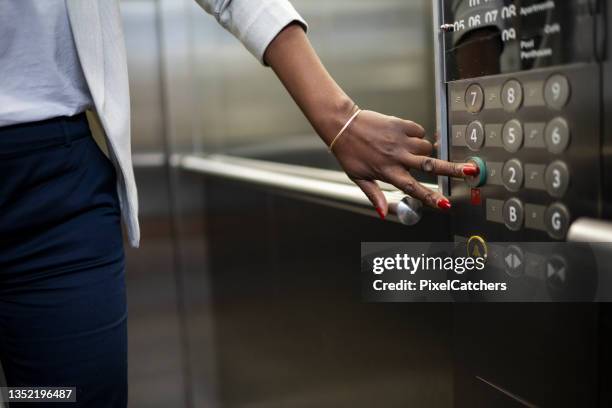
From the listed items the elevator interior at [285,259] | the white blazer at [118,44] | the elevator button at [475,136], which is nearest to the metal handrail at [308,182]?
the elevator interior at [285,259]

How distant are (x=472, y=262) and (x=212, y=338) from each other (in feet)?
4.95

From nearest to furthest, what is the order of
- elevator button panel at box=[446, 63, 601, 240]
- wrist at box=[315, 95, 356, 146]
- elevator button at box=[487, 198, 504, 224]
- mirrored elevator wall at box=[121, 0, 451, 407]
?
elevator button panel at box=[446, 63, 601, 240] → elevator button at box=[487, 198, 504, 224] → wrist at box=[315, 95, 356, 146] → mirrored elevator wall at box=[121, 0, 451, 407]

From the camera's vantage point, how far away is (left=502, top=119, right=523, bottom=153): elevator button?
23.7 inches

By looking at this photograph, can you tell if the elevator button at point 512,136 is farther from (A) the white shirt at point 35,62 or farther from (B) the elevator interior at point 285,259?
(A) the white shirt at point 35,62

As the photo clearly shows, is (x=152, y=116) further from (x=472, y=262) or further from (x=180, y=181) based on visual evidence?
(x=472, y=262)

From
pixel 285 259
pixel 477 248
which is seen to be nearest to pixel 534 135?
pixel 477 248

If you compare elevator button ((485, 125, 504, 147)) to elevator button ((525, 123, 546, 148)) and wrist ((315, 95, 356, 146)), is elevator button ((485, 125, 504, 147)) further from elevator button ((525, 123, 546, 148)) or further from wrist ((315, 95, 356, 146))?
wrist ((315, 95, 356, 146))

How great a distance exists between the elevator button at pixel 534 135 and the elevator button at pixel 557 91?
2 centimetres

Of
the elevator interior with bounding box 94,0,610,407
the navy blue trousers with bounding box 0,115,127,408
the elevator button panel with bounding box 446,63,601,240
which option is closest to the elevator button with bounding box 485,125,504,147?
the elevator button panel with bounding box 446,63,601,240

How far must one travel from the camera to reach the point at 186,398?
7.27 ft

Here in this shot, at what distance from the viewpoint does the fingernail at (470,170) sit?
2.16 feet

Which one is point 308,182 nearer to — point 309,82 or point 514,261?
point 309,82

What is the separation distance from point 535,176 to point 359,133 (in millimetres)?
195

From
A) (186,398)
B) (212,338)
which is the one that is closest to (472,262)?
(212,338)
